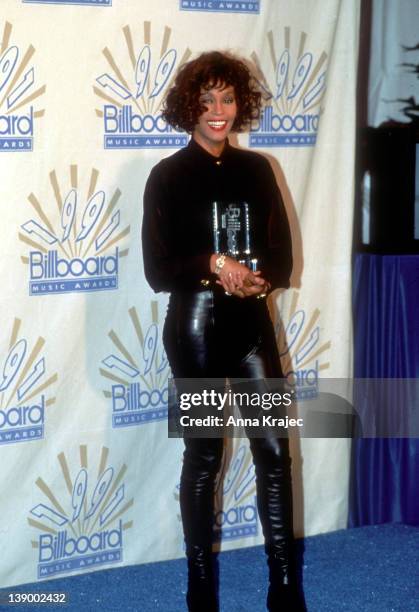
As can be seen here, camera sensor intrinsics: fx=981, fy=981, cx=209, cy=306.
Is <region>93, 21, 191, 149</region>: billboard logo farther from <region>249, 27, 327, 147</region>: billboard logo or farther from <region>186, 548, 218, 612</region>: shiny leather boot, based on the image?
<region>186, 548, 218, 612</region>: shiny leather boot

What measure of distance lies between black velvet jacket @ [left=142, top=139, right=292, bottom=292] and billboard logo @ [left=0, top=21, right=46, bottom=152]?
1.67 ft

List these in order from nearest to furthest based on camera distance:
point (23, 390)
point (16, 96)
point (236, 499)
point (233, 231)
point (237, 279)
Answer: point (237, 279) → point (233, 231) → point (16, 96) → point (23, 390) → point (236, 499)

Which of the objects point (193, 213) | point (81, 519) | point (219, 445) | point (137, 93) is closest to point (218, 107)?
point (193, 213)

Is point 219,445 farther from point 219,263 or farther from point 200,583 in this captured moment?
point 219,263

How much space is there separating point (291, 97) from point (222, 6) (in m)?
0.41

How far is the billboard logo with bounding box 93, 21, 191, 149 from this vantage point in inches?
127

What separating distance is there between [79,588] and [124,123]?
5.13 feet

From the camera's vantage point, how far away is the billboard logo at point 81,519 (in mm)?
3352

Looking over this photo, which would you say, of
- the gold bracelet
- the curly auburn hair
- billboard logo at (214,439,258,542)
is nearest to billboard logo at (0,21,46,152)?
the curly auburn hair

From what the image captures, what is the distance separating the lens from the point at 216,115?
2797 mm

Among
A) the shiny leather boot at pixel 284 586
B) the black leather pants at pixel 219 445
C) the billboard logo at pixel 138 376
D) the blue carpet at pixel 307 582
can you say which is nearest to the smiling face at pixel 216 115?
the black leather pants at pixel 219 445

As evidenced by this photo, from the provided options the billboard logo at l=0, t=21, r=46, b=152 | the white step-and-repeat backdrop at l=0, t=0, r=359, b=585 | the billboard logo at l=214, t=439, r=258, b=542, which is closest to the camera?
the billboard logo at l=0, t=21, r=46, b=152

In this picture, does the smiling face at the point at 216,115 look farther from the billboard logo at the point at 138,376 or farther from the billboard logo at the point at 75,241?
the billboard logo at the point at 138,376

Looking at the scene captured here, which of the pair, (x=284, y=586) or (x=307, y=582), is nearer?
(x=284, y=586)
